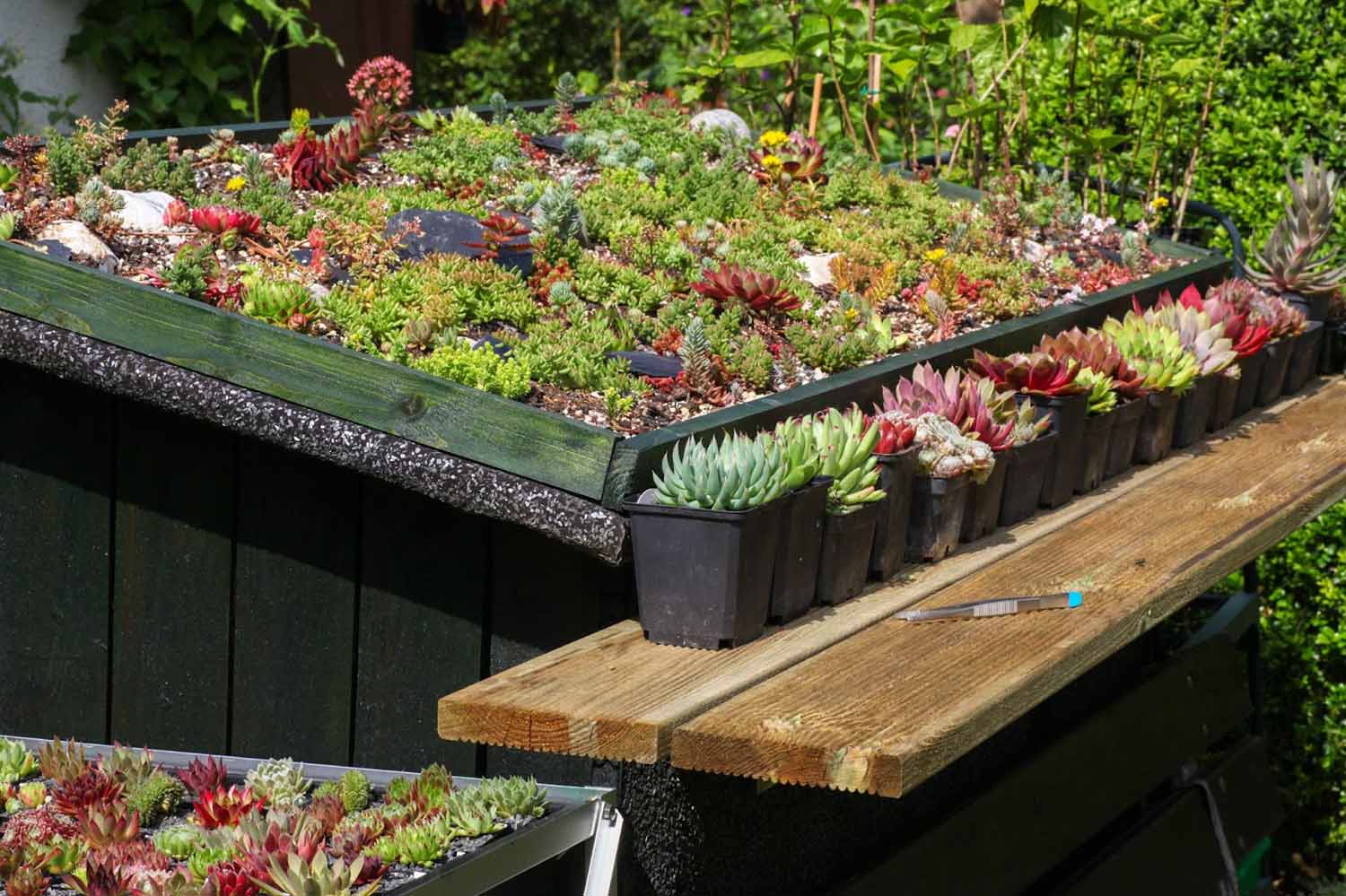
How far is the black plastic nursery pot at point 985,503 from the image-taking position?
276cm

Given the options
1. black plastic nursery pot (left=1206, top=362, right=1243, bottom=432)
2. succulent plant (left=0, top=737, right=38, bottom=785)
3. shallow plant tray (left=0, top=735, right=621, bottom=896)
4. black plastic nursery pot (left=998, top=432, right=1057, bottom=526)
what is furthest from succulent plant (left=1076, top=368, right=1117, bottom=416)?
succulent plant (left=0, top=737, right=38, bottom=785)

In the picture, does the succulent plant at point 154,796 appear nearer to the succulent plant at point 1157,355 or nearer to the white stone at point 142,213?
the white stone at point 142,213

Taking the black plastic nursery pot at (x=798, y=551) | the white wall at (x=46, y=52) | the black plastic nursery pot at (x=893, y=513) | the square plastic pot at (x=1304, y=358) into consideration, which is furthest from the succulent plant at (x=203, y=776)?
the white wall at (x=46, y=52)

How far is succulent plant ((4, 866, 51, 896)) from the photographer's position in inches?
71.6

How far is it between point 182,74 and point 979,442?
183 inches

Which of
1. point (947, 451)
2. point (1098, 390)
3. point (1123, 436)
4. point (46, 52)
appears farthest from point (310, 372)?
point (46, 52)

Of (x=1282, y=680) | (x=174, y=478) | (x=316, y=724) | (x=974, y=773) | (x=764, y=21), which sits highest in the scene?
(x=764, y=21)

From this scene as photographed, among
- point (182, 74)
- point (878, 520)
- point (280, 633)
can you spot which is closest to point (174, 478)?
point (280, 633)

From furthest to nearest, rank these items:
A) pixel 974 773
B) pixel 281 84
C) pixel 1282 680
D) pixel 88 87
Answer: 1. pixel 281 84
2. pixel 88 87
3. pixel 1282 680
4. pixel 974 773

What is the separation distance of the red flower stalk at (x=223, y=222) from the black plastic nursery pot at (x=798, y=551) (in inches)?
57.3

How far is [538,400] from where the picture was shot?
2.75 metres

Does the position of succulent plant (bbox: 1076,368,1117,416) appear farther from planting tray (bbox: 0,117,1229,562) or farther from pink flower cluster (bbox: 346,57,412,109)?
pink flower cluster (bbox: 346,57,412,109)

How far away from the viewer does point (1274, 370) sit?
13.0 ft

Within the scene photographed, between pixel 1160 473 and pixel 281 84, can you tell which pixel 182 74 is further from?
pixel 1160 473
